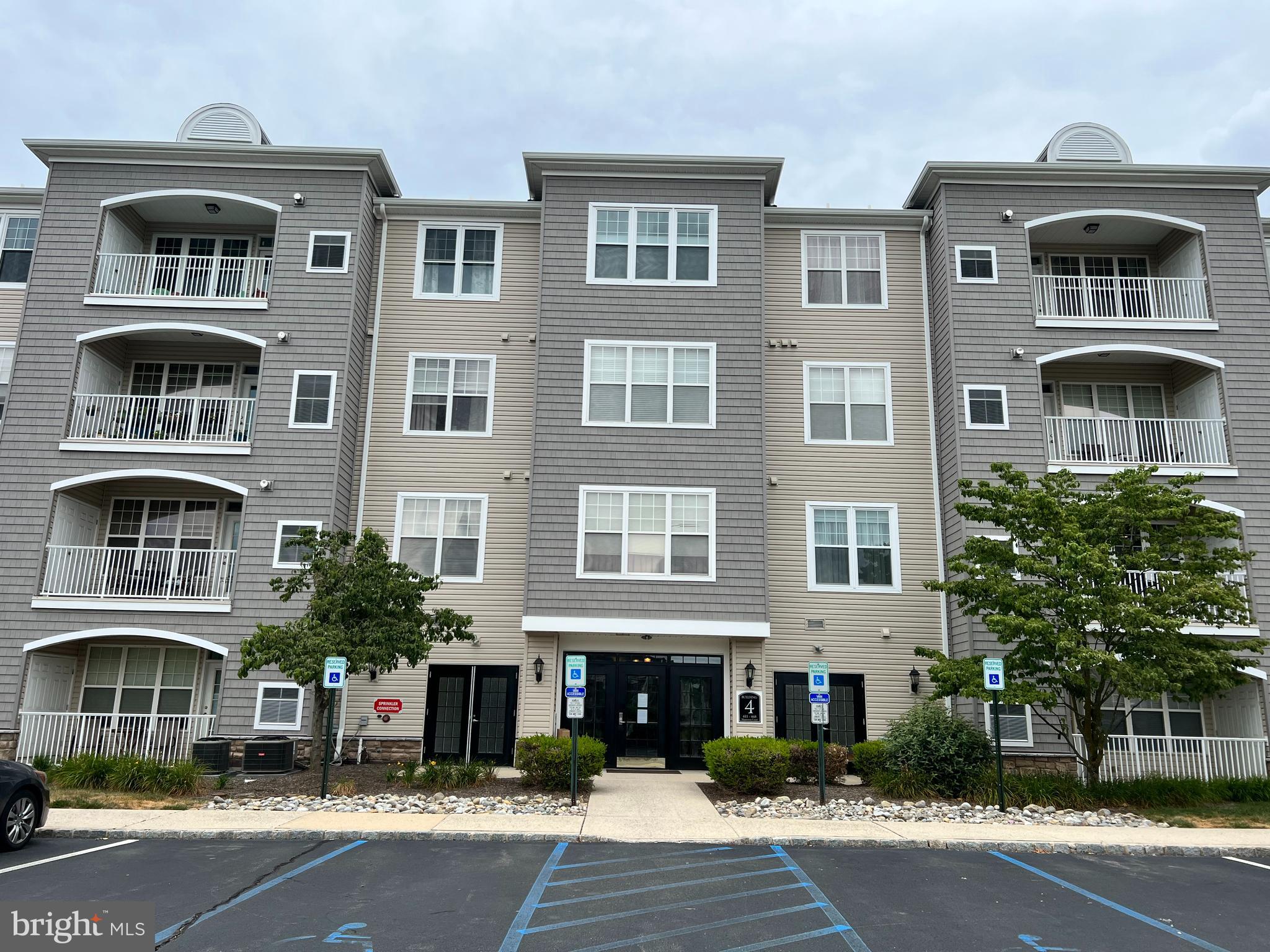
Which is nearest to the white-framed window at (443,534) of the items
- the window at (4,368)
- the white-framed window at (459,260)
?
the white-framed window at (459,260)

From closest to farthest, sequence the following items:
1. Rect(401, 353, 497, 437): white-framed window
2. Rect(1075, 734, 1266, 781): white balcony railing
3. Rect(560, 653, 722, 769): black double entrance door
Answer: Rect(1075, 734, 1266, 781): white balcony railing → Rect(560, 653, 722, 769): black double entrance door → Rect(401, 353, 497, 437): white-framed window

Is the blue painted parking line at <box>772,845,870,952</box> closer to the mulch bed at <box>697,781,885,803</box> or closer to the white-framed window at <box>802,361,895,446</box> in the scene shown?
the mulch bed at <box>697,781,885,803</box>

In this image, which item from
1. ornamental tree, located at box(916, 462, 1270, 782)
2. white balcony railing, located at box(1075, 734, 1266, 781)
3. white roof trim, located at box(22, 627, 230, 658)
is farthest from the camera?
white roof trim, located at box(22, 627, 230, 658)

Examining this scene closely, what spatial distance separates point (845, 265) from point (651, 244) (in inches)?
183

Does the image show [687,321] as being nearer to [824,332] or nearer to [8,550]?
[824,332]

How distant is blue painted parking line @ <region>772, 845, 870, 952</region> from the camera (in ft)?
24.5

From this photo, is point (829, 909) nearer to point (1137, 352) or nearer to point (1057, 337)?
point (1057, 337)

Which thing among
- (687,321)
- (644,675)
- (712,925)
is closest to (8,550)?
(644,675)

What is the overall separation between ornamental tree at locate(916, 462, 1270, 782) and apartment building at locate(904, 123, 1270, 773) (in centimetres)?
239

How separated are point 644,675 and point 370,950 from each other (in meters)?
11.6

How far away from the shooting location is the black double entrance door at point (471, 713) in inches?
719

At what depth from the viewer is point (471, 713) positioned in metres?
18.4

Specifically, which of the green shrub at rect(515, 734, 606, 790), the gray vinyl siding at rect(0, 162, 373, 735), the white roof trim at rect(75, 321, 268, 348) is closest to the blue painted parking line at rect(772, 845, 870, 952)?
the green shrub at rect(515, 734, 606, 790)

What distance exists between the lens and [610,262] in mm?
19719
